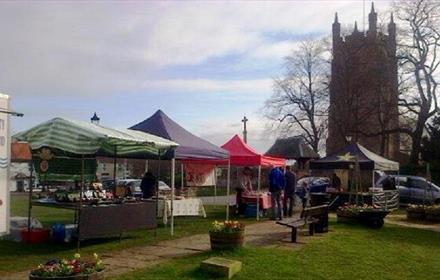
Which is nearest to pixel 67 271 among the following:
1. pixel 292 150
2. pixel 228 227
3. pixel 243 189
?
pixel 228 227

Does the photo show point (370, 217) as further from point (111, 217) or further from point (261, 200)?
point (111, 217)

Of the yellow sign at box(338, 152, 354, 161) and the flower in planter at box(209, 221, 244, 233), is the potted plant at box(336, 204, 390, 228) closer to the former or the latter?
the yellow sign at box(338, 152, 354, 161)

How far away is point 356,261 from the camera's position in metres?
11.2

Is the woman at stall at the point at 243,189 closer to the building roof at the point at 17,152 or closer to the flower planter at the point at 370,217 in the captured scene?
the flower planter at the point at 370,217

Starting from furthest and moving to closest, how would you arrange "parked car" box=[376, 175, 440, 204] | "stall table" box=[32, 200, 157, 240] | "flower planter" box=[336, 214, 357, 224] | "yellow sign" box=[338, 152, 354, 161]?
"parked car" box=[376, 175, 440, 204] < "yellow sign" box=[338, 152, 354, 161] < "flower planter" box=[336, 214, 357, 224] < "stall table" box=[32, 200, 157, 240]

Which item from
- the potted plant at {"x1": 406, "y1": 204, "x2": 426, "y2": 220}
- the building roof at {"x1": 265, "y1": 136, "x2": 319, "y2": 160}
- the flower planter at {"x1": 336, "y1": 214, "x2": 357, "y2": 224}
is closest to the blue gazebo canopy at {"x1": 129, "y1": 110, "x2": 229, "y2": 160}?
the flower planter at {"x1": 336, "y1": 214, "x2": 357, "y2": 224}

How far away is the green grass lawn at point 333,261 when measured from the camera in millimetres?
9438

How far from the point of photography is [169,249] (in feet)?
39.1

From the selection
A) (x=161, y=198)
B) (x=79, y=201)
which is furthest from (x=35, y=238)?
(x=161, y=198)

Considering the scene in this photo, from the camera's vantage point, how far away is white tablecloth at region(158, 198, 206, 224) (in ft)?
54.5

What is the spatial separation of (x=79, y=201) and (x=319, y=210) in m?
6.44

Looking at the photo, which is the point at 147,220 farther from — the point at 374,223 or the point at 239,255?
the point at 374,223

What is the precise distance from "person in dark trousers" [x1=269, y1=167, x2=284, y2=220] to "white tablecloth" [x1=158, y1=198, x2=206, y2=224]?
8.40 feet

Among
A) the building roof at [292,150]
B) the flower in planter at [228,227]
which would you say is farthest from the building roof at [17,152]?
the building roof at [292,150]
